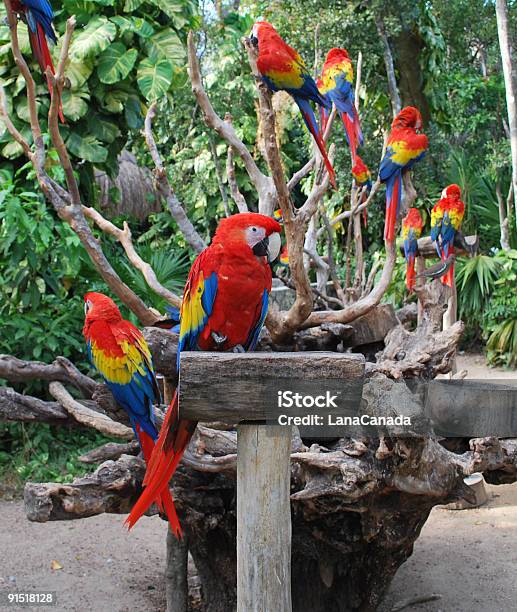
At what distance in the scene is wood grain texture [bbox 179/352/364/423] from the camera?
138cm

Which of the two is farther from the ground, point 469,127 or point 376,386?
point 469,127

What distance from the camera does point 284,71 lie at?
250 centimetres

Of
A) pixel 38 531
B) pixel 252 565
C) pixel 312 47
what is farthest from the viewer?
pixel 312 47

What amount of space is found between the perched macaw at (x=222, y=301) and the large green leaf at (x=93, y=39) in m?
3.21

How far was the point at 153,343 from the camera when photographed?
2.41 metres

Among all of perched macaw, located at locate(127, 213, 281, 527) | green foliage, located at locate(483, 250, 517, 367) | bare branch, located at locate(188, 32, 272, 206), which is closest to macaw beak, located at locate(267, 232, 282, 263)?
perched macaw, located at locate(127, 213, 281, 527)

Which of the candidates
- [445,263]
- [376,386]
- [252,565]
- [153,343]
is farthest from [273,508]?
[445,263]

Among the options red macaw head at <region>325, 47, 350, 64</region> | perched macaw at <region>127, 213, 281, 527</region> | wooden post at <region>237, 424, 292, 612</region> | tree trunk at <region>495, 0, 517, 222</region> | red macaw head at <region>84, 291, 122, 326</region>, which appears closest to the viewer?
wooden post at <region>237, 424, 292, 612</region>

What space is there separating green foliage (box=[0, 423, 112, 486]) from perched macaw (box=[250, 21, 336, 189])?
8.04 feet

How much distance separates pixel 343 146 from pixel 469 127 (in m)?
1.65

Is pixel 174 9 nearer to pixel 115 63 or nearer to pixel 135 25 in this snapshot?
pixel 135 25

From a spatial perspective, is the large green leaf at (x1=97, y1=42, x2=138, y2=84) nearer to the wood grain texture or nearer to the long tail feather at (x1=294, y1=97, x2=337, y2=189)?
the long tail feather at (x1=294, y1=97, x2=337, y2=189)

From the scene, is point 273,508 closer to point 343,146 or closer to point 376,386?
point 376,386

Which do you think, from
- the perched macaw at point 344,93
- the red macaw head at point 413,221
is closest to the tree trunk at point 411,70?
the red macaw head at point 413,221
